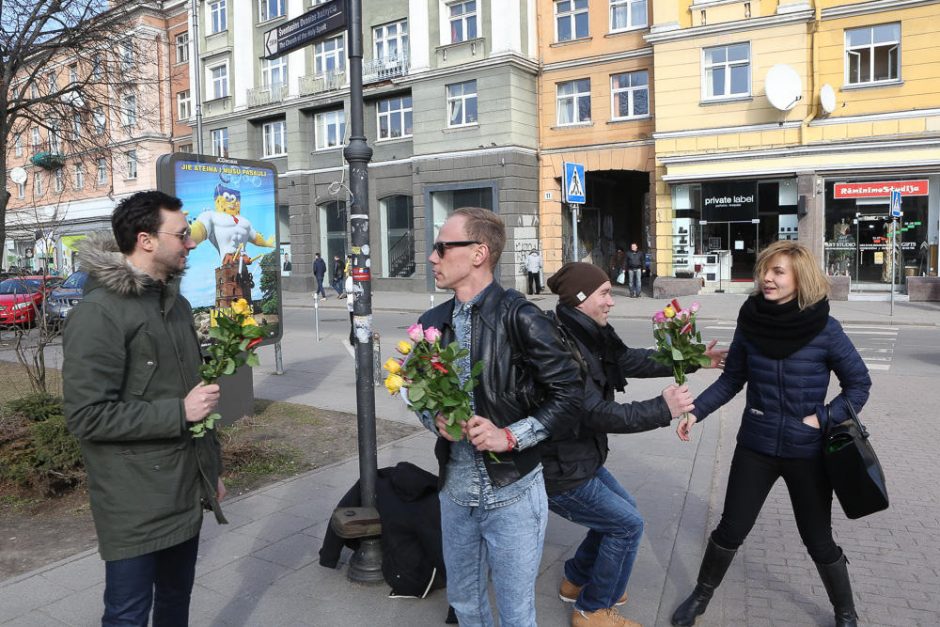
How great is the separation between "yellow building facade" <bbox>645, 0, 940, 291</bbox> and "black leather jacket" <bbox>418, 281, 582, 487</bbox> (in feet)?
64.0

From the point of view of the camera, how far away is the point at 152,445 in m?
2.63

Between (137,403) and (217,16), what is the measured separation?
37.0 meters

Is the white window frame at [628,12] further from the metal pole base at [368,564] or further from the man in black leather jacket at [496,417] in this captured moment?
the man in black leather jacket at [496,417]

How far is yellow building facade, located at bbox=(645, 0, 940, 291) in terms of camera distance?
20438 millimetres

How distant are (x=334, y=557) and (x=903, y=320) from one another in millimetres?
16718

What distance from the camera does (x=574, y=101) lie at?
2692 centimetres

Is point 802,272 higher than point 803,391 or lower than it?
higher

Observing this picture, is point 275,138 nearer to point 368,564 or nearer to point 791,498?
point 368,564

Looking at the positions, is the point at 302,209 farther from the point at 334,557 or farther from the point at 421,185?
the point at 334,557

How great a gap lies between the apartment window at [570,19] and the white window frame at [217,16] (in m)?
16.5

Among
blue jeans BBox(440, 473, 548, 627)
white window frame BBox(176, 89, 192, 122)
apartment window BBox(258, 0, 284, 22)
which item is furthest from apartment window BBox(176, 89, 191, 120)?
blue jeans BBox(440, 473, 548, 627)

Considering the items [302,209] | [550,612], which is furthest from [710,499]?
[302,209]

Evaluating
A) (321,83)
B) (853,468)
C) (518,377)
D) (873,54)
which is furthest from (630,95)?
(518,377)

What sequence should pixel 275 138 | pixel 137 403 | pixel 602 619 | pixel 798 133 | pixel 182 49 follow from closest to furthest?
pixel 137 403 → pixel 602 619 → pixel 798 133 → pixel 275 138 → pixel 182 49
